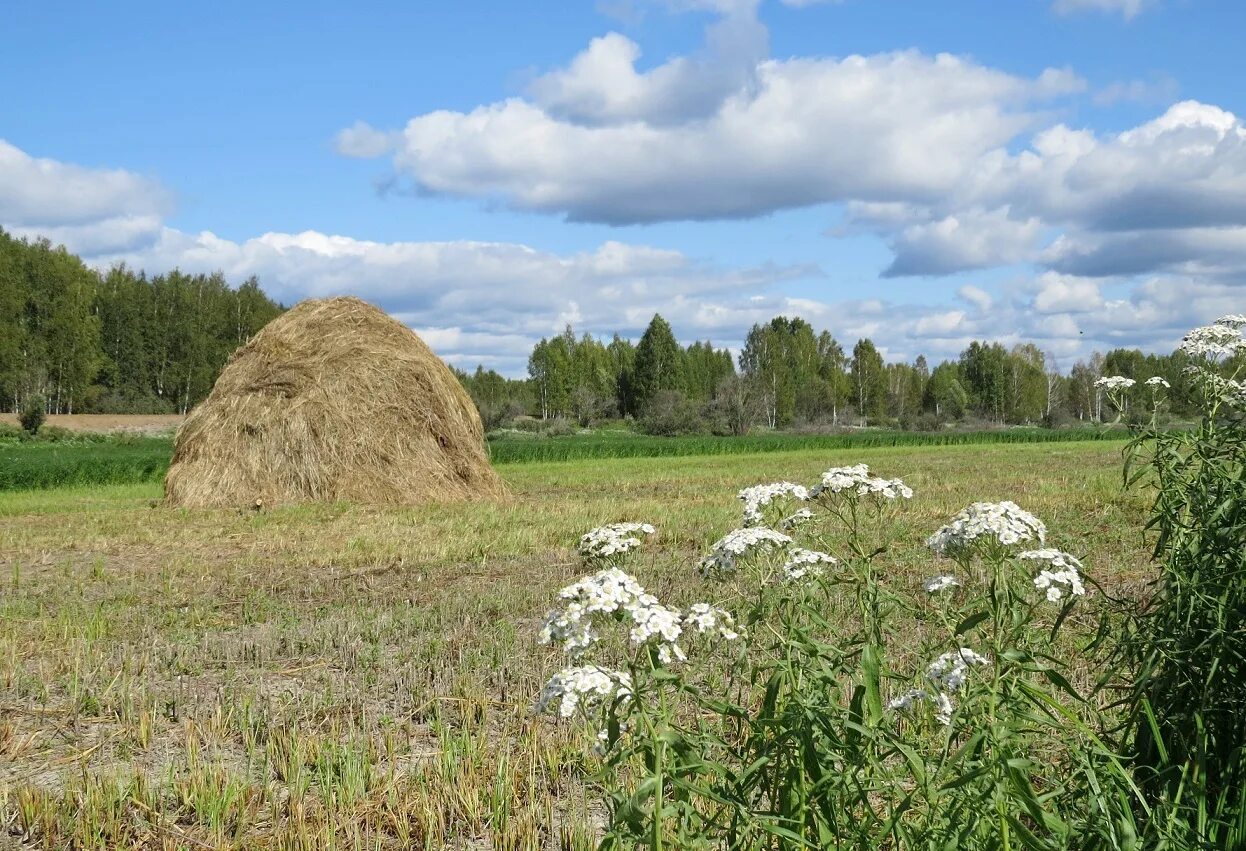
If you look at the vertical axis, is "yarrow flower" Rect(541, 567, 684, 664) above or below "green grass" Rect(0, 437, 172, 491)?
above

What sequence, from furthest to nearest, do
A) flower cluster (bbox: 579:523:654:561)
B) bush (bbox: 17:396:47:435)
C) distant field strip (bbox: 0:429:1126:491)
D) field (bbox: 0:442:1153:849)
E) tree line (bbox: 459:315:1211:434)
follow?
tree line (bbox: 459:315:1211:434) < bush (bbox: 17:396:47:435) < distant field strip (bbox: 0:429:1126:491) < field (bbox: 0:442:1153:849) < flower cluster (bbox: 579:523:654:561)

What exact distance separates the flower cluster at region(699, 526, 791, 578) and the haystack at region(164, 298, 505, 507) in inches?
666

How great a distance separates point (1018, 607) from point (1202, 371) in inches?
74.4

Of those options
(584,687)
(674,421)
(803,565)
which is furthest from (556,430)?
(584,687)

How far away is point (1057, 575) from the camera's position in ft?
12.6

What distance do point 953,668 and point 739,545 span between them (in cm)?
94

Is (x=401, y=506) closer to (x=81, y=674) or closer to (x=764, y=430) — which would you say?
(x=81, y=674)

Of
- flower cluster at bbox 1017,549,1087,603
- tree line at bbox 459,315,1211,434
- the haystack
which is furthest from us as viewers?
tree line at bbox 459,315,1211,434

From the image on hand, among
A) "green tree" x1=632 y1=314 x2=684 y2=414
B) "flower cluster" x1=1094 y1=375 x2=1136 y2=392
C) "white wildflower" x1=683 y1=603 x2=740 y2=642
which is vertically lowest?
"white wildflower" x1=683 y1=603 x2=740 y2=642

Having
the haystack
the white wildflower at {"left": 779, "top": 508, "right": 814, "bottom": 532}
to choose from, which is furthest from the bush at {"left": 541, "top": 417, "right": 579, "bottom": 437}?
the white wildflower at {"left": 779, "top": 508, "right": 814, "bottom": 532}

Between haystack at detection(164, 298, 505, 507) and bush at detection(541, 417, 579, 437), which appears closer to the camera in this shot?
haystack at detection(164, 298, 505, 507)

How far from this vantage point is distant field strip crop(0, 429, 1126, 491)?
95.7ft

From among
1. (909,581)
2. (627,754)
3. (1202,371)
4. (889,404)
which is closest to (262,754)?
(627,754)

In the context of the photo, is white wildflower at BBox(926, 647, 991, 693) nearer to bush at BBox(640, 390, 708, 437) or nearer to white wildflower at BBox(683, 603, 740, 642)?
white wildflower at BBox(683, 603, 740, 642)
